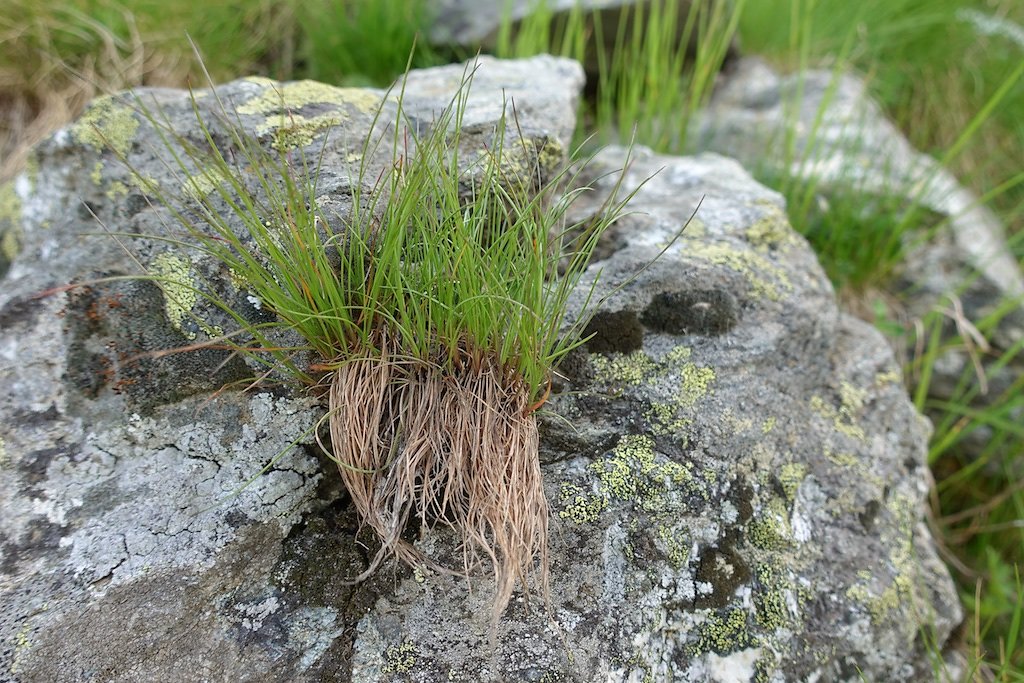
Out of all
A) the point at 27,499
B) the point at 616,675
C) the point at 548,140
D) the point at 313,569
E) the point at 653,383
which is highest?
the point at 548,140

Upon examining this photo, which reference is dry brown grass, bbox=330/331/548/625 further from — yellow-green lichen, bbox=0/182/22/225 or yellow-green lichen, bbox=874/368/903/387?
yellow-green lichen, bbox=0/182/22/225

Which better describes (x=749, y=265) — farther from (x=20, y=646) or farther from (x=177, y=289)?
(x=20, y=646)

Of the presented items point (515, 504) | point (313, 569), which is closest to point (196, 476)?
point (313, 569)

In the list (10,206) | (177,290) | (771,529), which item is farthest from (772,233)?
(10,206)

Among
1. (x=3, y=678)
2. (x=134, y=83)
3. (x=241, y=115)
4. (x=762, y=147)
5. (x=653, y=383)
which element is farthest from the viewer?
(x=762, y=147)

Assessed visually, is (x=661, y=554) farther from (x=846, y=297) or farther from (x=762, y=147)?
(x=762, y=147)

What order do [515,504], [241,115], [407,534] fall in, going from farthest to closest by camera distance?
[241,115] → [407,534] → [515,504]

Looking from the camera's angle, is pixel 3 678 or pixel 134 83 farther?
pixel 134 83

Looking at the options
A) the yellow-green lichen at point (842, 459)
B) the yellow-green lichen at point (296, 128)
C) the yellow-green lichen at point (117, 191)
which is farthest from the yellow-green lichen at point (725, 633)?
the yellow-green lichen at point (117, 191)
